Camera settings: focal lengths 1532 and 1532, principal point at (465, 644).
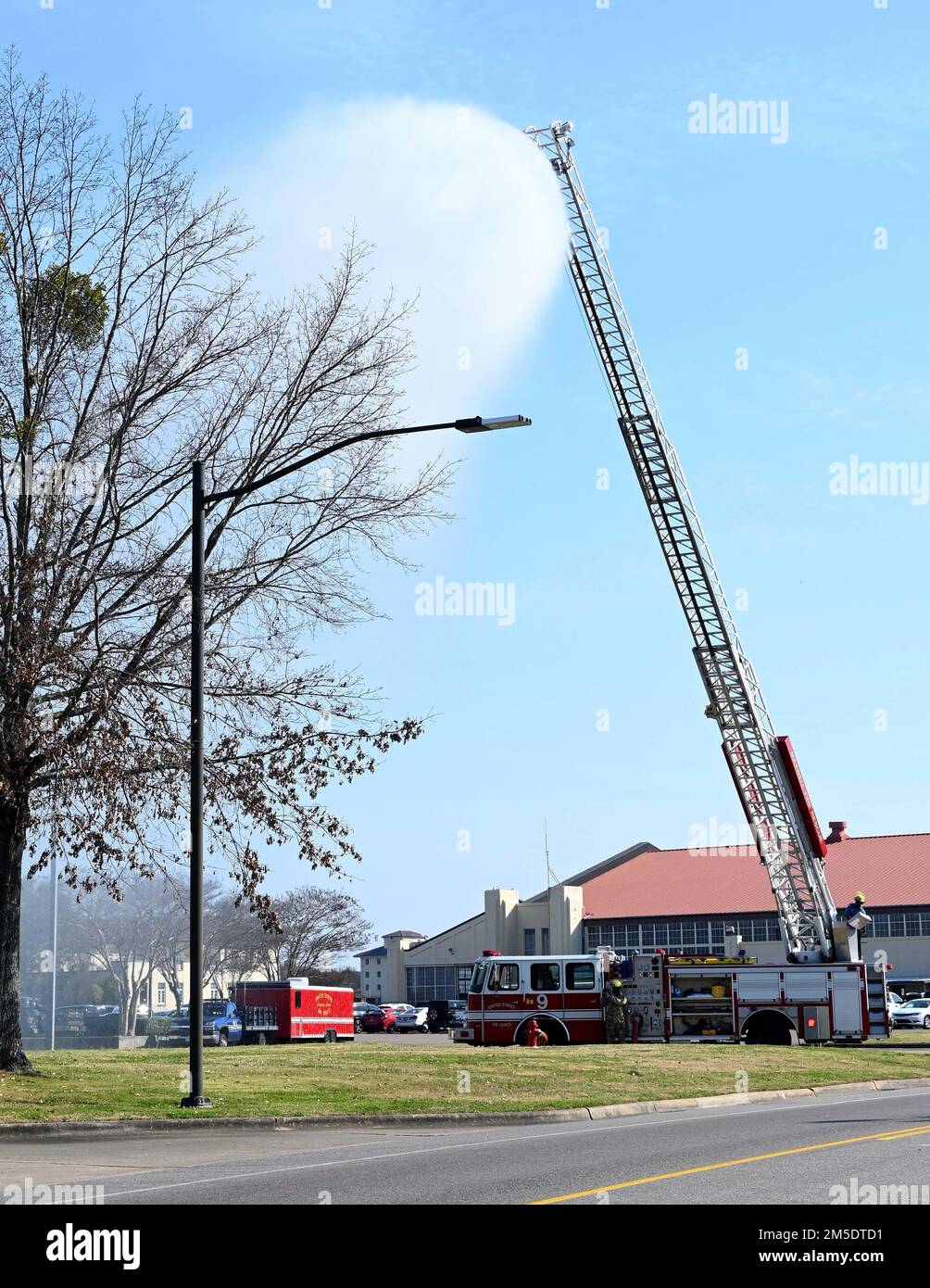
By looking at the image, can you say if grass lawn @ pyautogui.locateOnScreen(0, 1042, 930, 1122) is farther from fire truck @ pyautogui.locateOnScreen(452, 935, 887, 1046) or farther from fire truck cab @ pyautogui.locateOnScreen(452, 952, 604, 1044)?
fire truck cab @ pyautogui.locateOnScreen(452, 952, 604, 1044)

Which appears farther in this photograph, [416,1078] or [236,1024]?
[236,1024]

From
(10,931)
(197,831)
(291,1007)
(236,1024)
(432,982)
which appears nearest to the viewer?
(197,831)

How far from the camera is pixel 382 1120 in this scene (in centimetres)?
1867

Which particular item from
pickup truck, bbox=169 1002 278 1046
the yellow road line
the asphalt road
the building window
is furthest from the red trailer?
the yellow road line

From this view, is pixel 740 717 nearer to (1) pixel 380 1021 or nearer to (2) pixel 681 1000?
(2) pixel 681 1000

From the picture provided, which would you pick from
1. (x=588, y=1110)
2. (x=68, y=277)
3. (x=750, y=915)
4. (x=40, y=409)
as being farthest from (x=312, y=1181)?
(x=750, y=915)

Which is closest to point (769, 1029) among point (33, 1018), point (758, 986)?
point (758, 986)

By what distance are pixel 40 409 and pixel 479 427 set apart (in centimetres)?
804

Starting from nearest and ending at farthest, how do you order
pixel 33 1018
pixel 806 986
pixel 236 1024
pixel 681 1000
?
pixel 681 1000 < pixel 806 986 < pixel 236 1024 < pixel 33 1018

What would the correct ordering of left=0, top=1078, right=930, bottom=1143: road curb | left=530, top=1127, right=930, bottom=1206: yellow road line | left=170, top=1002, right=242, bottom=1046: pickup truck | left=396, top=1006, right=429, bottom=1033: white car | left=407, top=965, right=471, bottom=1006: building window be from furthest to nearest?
left=407, top=965, right=471, bottom=1006: building window, left=396, top=1006, right=429, bottom=1033: white car, left=170, top=1002, right=242, bottom=1046: pickup truck, left=0, top=1078, right=930, bottom=1143: road curb, left=530, top=1127, right=930, bottom=1206: yellow road line

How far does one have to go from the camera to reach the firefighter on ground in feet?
112

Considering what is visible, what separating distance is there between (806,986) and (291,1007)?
18405mm

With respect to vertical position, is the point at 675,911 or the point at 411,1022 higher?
the point at 675,911

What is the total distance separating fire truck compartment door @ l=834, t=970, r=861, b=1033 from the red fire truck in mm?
21
